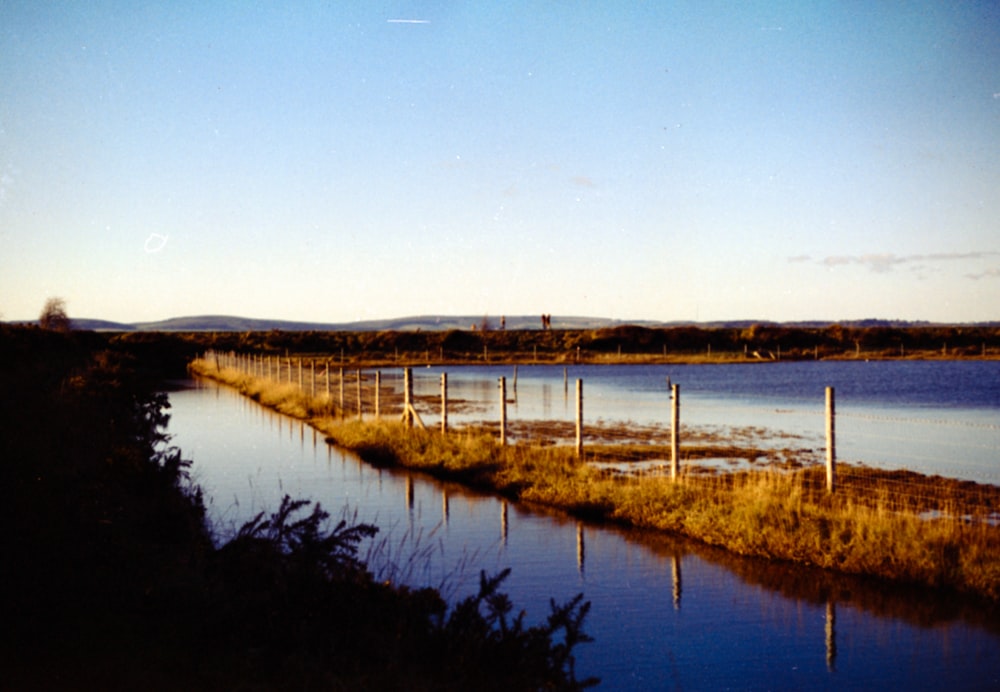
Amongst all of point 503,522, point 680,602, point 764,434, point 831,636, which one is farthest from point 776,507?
point 764,434

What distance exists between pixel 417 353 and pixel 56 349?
2233 inches

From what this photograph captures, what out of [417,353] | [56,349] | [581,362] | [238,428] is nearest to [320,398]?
[238,428]

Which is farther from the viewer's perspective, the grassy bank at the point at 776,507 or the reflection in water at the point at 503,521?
the reflection in water at the point at 503,521

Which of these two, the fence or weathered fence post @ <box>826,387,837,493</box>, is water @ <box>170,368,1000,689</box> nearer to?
weathered fence post @ <box>826,387,837,493</box>

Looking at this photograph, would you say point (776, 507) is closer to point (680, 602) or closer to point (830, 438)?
point (830, 438)

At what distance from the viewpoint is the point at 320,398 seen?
3052cm

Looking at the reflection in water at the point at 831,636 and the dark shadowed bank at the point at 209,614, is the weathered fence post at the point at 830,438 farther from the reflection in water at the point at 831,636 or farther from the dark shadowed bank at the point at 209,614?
the dark shadowed bank at the point at 209,614

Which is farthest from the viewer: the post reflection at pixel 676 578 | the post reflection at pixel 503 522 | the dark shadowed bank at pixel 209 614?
the post reflection at pixel 503 522

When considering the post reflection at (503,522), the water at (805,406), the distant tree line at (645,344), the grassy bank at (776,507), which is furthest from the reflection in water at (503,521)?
the distant tree line at (645,344)

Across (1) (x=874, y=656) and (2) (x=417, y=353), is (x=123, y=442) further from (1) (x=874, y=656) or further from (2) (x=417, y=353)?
(2) (x=417, y=353)

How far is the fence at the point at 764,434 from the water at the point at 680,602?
1988 millimetres

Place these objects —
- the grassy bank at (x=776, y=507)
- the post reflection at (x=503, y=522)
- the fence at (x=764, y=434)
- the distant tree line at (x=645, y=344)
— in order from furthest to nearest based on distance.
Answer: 1. the distant tree line at (x=645, y=344)
2. the fence at (x=764, y=434)
3. the post reflection at (x=503, y=522)
4. the grassy bank at (x=776, y=507)

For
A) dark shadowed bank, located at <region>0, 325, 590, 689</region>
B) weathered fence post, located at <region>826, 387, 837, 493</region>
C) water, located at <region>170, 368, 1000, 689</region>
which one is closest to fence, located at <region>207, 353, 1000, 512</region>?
weathered fence post, located at <region>826, 387, 837, 493</region>

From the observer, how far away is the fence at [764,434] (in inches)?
581
